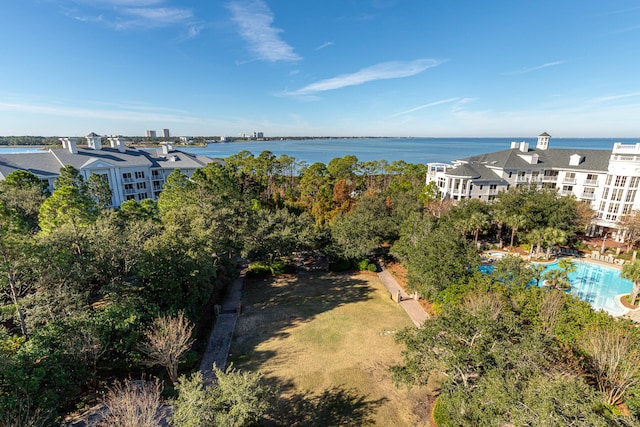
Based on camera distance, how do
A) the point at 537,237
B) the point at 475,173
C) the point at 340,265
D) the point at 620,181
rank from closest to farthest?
the point at 340,265, the point at 537,237, the point at 620,181, the point at 475,173

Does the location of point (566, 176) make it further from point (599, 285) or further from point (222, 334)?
point (222, 334)

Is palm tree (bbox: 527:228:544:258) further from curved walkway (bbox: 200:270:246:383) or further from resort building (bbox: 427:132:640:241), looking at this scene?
curved walkway (bbox: 200:270:246:383)

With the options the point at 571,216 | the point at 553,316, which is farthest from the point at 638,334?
the point at 571,216

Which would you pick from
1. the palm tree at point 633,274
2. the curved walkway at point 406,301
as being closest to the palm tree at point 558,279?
the palm tree at point 633,274

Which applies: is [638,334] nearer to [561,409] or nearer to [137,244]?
[561,409]

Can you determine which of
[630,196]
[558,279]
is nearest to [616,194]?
[630,196]

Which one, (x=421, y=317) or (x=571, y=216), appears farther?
(x=571, y=216)

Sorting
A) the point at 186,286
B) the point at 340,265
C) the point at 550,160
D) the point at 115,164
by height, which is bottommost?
the point at 340,265
